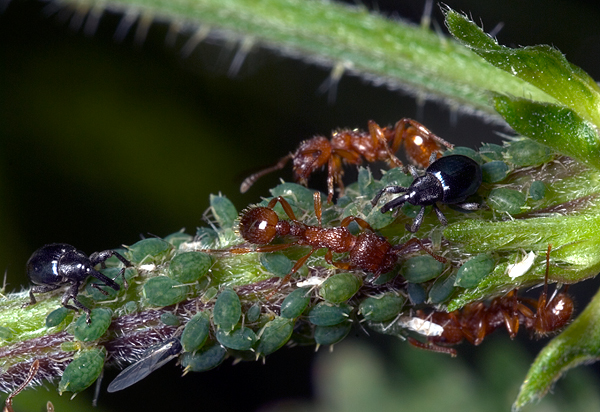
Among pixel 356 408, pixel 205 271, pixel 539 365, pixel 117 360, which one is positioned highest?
pixel 539 365

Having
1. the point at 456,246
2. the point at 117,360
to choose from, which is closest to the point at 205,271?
the point at 117,360

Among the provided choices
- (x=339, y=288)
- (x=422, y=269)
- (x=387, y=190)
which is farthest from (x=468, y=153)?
(x=339, y=288)

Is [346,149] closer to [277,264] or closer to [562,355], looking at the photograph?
[277,264]

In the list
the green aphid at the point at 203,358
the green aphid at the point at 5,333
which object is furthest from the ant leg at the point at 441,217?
the green aphid at the point at 5,333

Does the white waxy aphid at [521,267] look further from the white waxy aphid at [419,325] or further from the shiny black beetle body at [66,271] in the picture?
the shiny black beetle body at [66,271]

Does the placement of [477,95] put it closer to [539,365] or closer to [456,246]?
[456,246]

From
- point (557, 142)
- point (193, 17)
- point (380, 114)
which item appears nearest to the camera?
point (557, 142)

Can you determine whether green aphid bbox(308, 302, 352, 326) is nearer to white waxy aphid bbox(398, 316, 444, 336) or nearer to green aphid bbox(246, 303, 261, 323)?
green aphid bbox(246, 303, 261, 323)
